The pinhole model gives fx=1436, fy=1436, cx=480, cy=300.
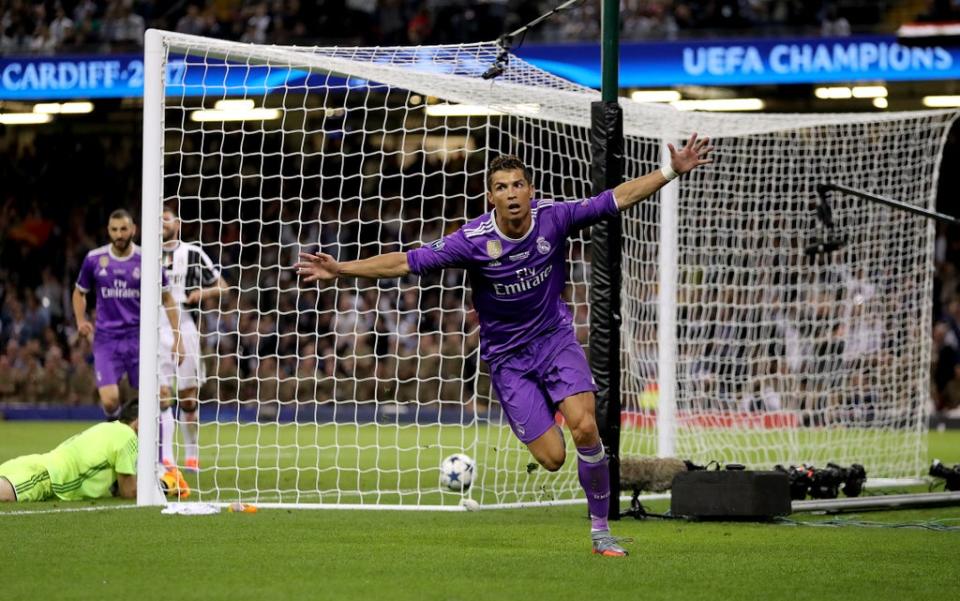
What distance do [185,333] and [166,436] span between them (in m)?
1.08

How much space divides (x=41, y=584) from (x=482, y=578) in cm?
193

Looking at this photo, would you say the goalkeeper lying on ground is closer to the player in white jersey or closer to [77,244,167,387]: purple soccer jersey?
the player in white jersey

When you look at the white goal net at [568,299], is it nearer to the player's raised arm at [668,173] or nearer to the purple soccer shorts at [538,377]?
the purple soccer shorts at [538,377]

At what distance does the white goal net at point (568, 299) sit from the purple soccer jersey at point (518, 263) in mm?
2111

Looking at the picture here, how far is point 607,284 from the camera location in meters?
9.32

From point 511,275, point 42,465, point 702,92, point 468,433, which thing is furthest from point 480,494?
point 702,92

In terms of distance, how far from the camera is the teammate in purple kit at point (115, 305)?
40.2 ft

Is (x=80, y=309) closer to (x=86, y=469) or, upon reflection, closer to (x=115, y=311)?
(x=115, y=311)

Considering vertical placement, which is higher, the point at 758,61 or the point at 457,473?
the point at 758,61

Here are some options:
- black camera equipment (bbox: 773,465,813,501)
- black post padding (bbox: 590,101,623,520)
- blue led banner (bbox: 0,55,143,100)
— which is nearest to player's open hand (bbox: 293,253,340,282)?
black post padding (bbox: 590,101,623,520)

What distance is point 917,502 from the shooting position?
10.6 metres

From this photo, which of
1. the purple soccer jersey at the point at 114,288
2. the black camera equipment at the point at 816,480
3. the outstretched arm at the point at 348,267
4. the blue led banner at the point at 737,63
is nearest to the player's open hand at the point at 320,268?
the outstretched arm at the point at 348,267

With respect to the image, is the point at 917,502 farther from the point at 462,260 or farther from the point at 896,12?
the point at 896,12

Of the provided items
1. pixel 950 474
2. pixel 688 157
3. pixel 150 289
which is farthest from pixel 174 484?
pixel 950 474
